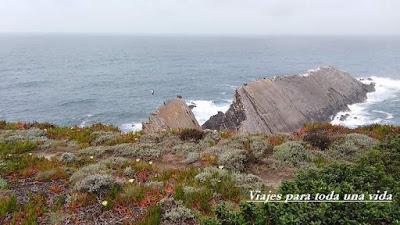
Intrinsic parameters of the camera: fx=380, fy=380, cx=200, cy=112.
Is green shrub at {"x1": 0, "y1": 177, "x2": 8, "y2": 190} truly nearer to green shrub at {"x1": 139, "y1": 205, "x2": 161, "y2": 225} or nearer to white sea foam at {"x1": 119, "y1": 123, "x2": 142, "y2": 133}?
green shrub at {"x1": 139, "y1": 205, "x2": 161, "y2": 225}

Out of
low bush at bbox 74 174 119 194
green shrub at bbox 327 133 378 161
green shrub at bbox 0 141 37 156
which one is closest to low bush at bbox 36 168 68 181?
low bush at bbox 74 174 119 194

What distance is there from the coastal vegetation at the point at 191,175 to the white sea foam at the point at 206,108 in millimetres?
54131

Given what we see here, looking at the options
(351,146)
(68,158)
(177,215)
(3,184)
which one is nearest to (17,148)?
(68,158)

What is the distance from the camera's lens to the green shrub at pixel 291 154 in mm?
14828

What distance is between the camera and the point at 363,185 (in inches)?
364

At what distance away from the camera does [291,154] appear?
603 inches

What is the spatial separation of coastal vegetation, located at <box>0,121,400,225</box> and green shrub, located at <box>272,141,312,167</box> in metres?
0.05

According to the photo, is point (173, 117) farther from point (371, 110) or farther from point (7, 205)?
point (371, 110)

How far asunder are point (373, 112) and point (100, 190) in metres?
77.5

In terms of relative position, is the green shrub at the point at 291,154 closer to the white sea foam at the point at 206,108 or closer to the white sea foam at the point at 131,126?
the white sea foam at the point at 131,126

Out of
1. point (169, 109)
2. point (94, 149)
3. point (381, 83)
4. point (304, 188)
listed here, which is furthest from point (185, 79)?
point (304, 188)

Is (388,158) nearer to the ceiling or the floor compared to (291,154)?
nearer to the ceiling

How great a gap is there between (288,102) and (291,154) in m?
53.8

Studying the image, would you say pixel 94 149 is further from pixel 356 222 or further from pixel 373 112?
pixel 373 112
